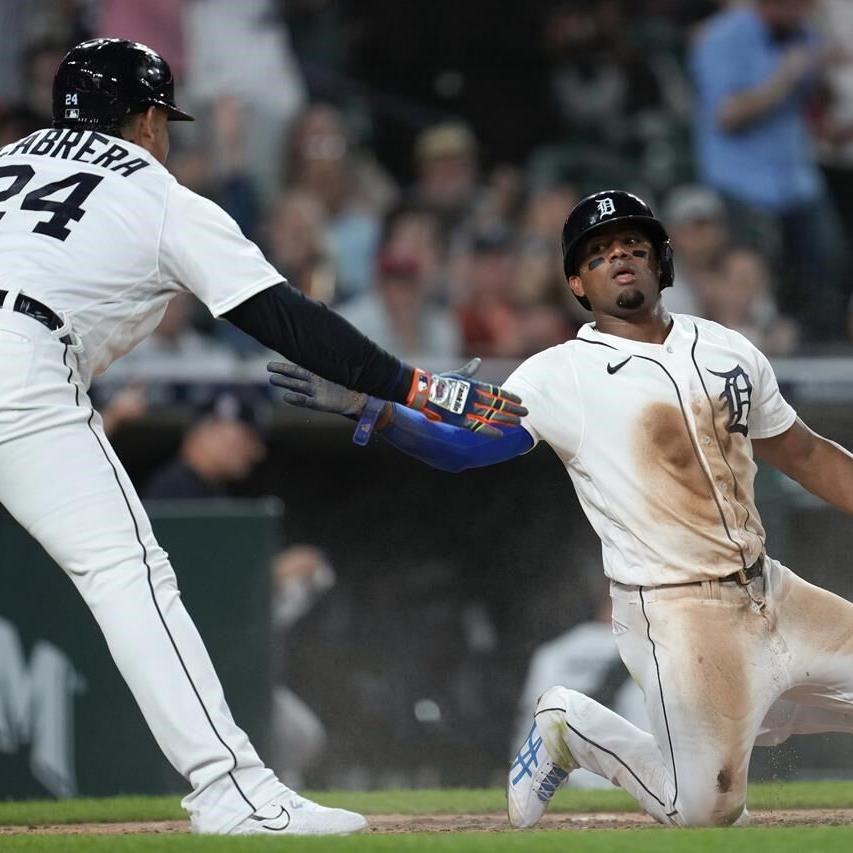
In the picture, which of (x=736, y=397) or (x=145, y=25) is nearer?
(x=736, y=397)

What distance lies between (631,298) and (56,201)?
1.50 metres

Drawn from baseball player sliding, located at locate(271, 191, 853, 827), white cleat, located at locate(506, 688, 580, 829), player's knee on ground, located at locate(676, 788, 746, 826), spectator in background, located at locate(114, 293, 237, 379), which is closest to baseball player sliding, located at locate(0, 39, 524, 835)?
baseball player sliding, located at locate(271, 191, 853, 827)

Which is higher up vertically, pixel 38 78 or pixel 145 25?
pixel 145 25

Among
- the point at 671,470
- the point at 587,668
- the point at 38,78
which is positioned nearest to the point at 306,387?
the point at 671,470

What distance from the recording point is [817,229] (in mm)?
9266

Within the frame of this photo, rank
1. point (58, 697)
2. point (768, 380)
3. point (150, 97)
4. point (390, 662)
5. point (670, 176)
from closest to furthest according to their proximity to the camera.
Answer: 1. point (150, 97)
2. point (768, 380)
3. point (58, 697)
4. point (390, 662)
5. point (670, 176)

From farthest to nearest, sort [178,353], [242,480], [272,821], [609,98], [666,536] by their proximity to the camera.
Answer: [609,98] < [178,353] < [242,480] < [666,536] < [272,821]

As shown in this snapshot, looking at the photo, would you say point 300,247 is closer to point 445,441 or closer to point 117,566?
point 445,441

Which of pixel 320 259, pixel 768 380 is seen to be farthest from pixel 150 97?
pixel 320 259

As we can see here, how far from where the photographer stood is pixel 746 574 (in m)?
4.27

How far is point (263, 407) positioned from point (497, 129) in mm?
2775

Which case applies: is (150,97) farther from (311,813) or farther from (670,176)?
(670,176)

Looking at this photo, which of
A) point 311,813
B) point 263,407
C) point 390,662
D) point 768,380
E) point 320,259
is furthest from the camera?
point 320,259

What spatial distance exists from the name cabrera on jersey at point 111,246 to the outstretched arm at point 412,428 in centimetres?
28
